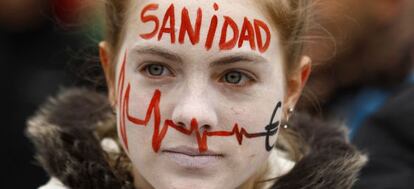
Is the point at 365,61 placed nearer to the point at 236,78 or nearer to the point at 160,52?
the point at 236,78

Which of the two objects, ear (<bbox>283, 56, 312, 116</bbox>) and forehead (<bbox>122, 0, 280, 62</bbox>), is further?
ear (<bbox>283, 56, 312, 116</bbox>)

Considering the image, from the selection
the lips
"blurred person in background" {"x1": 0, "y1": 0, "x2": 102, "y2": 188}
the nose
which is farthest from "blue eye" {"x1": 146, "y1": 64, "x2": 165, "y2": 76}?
"blurred person in background" {"x1": 0, "y1": 0, "x2": 102, "y2": 188}

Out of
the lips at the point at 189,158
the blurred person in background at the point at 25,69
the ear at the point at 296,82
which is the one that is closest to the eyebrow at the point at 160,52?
the lips at the point at 189,158

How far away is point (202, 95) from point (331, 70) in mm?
1807

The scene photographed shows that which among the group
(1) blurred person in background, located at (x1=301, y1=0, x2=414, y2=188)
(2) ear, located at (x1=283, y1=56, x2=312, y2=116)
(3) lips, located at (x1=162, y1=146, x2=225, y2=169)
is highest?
(1) blurred person in background, located at (x1=301, y1=0, x2=414, y2=188)

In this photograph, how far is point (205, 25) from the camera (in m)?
2.38

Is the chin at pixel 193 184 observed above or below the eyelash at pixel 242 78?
below

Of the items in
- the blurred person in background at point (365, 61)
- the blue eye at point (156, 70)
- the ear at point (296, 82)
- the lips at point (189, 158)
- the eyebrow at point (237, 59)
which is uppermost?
the blurred person in background at point (365, 61)

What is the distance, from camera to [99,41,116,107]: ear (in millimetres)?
2684

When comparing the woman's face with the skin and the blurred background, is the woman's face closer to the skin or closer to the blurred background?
the skin

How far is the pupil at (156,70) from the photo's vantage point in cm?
243

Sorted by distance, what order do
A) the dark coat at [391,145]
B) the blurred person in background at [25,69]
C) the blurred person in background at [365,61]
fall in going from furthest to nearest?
the blurred person in background at [25,69], the blurred person in background at [365,61], the dark coat at [391,145]

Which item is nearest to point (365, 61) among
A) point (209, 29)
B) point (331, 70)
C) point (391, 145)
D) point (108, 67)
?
point (331, 70)

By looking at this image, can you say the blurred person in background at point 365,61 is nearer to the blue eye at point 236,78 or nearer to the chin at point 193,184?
the blue eye at point 236,78
